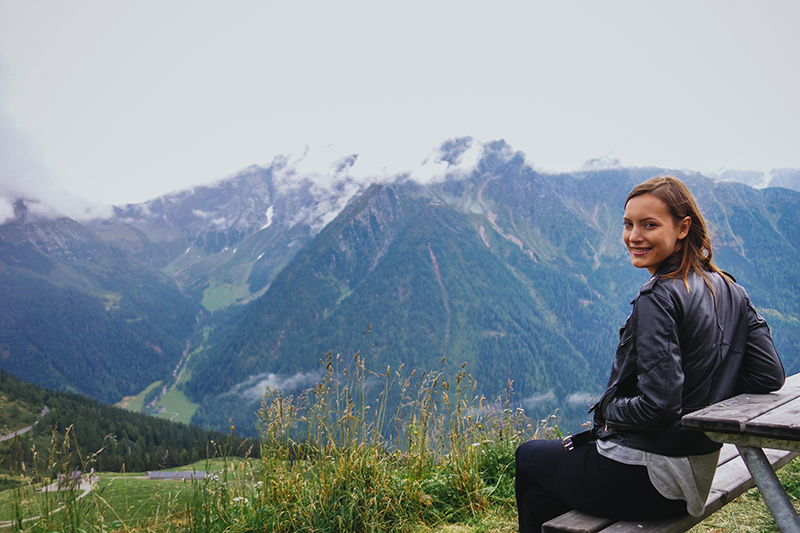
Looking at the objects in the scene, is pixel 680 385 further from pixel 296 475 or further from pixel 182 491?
pixel 182 491

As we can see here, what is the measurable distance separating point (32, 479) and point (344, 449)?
2.58 m

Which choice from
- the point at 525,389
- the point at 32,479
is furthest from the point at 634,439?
the point at 525,389

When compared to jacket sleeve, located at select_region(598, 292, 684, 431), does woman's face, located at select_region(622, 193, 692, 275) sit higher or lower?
higher

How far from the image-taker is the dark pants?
8.47 feet

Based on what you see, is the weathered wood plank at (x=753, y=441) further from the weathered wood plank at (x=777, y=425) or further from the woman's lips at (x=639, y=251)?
the woman's lips at (x=639, y=251)

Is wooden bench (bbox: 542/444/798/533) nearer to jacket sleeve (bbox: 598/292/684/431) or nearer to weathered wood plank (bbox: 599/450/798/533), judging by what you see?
weathered wood plank (bbox: 599/450/798/533)

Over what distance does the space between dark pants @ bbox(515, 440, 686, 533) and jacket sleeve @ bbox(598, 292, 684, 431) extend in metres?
0.41

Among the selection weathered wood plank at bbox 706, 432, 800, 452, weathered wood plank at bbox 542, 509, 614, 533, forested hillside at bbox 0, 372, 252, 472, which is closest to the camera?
weathered wood plank at bbox 706, 432, 800, 452

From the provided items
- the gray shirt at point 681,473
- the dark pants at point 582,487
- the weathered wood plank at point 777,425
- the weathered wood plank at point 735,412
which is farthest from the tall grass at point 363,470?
the weathered wood plank at point 777,425

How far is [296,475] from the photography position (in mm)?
4238

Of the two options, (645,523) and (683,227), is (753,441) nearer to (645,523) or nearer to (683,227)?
(645,523)

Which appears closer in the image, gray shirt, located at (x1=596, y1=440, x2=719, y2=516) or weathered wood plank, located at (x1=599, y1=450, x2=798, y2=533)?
gray shirt, located at (x1=596, y1=440, x2=719, y2=516)

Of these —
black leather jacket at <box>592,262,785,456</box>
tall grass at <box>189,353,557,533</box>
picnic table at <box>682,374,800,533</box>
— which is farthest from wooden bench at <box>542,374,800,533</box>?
tall grass at <box>189,353,557,533</box>

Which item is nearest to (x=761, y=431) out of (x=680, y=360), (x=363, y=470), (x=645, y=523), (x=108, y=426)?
(x=680, y=360)
